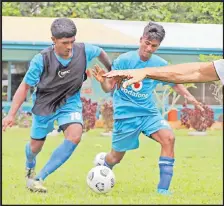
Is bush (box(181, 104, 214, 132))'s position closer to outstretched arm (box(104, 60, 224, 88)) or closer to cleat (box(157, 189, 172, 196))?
cleat (box(157, 189, 172, 196))

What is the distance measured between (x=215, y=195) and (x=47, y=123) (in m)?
1.71

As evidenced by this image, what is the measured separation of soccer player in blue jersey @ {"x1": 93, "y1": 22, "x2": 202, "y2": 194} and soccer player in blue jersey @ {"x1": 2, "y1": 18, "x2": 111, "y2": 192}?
346 mm

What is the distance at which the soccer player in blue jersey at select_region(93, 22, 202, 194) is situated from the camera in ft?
24.5

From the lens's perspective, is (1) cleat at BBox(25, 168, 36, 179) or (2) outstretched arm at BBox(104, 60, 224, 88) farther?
(1) cleat at BBox(25, 168, 36, 179)

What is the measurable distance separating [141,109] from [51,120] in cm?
88

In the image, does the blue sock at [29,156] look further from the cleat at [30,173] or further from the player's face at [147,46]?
the player's face at [147,46]

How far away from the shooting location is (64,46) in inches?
289

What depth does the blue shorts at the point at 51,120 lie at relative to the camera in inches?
291

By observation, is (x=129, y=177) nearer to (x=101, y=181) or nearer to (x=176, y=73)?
(x=101, y=181)

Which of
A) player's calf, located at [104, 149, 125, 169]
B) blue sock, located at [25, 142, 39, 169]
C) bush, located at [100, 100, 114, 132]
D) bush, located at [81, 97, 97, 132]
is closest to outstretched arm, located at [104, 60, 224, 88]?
player's calf, located at [104, 149, 125, 169]

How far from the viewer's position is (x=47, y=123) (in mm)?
7547

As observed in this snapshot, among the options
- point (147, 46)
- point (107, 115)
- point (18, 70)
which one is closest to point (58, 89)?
point (147, 46)

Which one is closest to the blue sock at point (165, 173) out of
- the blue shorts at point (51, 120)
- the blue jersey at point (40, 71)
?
the blue shorts at point (51, 120)

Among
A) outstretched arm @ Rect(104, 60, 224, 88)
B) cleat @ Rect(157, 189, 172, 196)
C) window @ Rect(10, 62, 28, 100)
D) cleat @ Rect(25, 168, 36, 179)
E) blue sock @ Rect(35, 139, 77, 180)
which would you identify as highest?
window @ Rect(10, 62, 28, 100)
